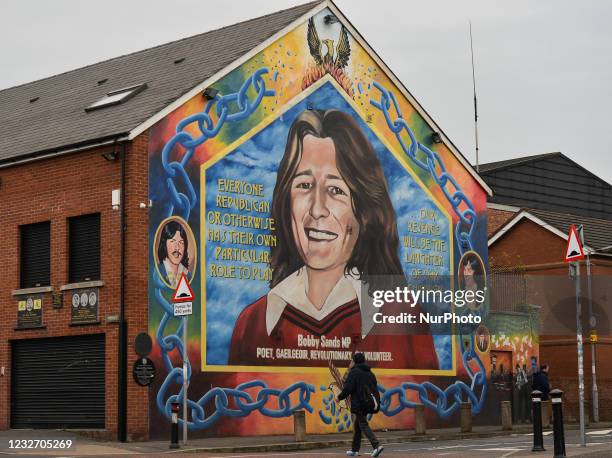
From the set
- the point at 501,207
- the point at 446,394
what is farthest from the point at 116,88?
the point at 501,207

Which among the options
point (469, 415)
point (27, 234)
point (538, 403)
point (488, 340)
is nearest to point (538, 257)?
point (488, 340)

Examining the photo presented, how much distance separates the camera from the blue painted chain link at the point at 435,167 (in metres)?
36.4

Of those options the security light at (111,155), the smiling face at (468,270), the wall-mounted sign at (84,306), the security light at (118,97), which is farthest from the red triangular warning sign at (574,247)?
the smiling face at (468,270)

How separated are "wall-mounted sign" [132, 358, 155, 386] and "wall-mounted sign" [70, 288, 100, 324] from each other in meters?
1.81

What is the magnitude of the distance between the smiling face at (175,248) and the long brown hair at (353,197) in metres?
3.21

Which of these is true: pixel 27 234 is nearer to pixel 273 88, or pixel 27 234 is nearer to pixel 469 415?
pixel 273 88

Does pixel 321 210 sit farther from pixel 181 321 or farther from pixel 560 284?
pixel 560 284

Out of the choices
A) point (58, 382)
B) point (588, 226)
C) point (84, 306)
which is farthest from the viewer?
point (588, 226)

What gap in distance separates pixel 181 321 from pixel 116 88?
8.34 metres

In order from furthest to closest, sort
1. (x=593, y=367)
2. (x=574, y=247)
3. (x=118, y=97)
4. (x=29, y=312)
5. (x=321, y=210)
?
(x=593, y=367), (x=321, y=210), (x=118, y=97), (x=29, y=312), (x=574, y=247)

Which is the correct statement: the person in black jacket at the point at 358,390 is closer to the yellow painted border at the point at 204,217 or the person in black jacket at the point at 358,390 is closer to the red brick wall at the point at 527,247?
the yellow painted border at the point at 204,217

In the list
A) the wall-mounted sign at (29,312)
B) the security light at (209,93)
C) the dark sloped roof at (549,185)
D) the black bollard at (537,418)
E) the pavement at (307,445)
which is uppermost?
the dark sloped roof at (549,185)

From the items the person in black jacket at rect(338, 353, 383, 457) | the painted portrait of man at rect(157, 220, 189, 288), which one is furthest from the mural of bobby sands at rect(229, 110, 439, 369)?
the person in black jacket at rect(338, 353, 383, 457)

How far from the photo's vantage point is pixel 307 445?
27.4 metres
